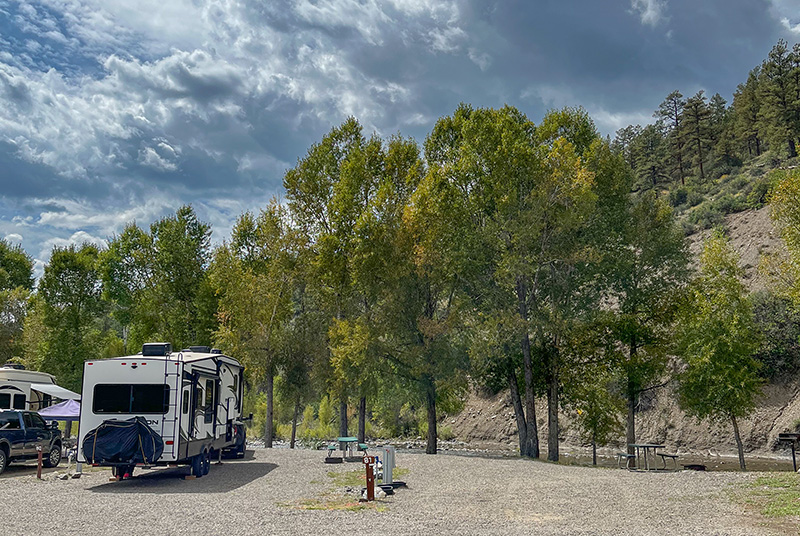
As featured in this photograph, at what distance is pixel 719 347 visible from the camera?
25672 millimetres

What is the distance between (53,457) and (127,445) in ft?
26.2

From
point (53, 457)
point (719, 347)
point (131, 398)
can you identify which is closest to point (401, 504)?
point (131, 398)

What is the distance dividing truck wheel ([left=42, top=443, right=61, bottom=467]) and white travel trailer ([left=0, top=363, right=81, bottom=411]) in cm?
354

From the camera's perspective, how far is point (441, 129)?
3152 cm

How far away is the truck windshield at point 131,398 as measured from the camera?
16078 mm

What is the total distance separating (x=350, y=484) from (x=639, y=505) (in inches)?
290

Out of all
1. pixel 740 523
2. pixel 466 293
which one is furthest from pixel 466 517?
pixel 466 293

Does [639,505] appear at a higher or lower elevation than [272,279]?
lower

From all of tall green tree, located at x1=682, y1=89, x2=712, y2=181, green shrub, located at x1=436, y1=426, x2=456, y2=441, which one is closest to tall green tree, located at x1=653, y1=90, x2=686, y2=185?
tall green tree, located at x1=682, y1=89, x2=712, y2=181

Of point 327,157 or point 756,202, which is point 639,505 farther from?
point 756,202

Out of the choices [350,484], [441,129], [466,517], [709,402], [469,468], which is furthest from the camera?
[441,129]

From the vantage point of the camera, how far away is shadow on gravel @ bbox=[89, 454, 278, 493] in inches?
612

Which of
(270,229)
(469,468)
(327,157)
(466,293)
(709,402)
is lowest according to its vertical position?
(469,468)

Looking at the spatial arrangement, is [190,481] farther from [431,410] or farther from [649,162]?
[649,162]
